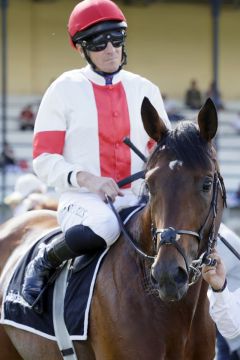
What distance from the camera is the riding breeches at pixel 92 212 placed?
14.8ft

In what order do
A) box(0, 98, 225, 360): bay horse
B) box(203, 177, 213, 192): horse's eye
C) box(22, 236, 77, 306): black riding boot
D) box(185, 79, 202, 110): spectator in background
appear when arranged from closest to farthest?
box(0, 98, 225, 360): bay horse < box(203, 177, 213, 192): horse's eye < box(22, 236, 77, 306): black riding boot < box(185, 79, 202, 110): spectator in background

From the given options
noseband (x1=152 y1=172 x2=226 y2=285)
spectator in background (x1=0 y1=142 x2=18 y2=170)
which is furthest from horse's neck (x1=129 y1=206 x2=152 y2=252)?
spectator in background (x1=0 y1=142 x2=18 y2=170)

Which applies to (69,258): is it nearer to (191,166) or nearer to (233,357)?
(191,166)

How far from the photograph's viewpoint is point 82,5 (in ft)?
15.8

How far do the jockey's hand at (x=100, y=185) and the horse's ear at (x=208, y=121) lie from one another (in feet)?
1.81

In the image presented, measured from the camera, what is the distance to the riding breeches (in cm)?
452

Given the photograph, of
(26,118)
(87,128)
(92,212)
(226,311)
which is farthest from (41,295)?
(26,118)

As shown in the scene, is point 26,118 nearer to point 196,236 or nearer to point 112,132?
→ point 112,132

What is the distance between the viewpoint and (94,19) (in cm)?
476

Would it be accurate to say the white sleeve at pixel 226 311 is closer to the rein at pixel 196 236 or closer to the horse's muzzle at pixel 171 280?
the rein at pixel 196 236

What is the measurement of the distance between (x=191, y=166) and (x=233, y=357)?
3558 mm

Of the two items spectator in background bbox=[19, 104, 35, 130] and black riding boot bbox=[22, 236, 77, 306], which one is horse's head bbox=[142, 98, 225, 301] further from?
spectator in background bbox=[19, 104, 35, 130]

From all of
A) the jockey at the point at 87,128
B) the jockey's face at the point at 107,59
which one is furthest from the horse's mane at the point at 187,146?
the jockey's face at the point at 107,59

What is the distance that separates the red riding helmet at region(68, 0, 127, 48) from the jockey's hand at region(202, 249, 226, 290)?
50.8 inches
